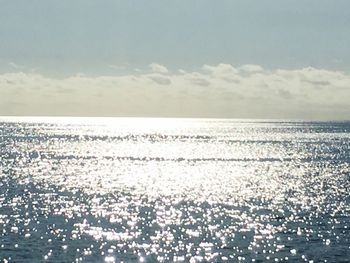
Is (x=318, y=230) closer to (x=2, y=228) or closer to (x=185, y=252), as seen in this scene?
(x=185, y=252)

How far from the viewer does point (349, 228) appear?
71.6 metres

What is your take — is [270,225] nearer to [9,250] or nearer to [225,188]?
[9,250]

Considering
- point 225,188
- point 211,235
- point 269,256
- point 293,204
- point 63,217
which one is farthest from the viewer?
point 225,188

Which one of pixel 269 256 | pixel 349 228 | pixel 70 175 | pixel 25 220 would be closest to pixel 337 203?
pixel 349 228

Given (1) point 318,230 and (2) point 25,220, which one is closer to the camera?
(1) point 318,230

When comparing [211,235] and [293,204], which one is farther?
[293,204]

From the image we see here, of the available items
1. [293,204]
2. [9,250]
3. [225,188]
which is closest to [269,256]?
[9,250]

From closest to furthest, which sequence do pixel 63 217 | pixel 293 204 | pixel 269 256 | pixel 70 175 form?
pixel 269 256
pixel 63 217
pixel 293 204
pixel 70 175

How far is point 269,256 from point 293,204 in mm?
35895

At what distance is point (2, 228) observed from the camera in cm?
6906

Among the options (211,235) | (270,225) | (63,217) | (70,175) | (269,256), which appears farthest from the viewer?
(70,175)

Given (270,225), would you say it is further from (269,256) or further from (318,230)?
(269,256)

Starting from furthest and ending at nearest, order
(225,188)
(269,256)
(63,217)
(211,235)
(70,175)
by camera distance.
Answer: (70,175) → (225,188) → (63,217) → (211,235) → (269,256)

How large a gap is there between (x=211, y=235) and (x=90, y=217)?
59.9 feet
